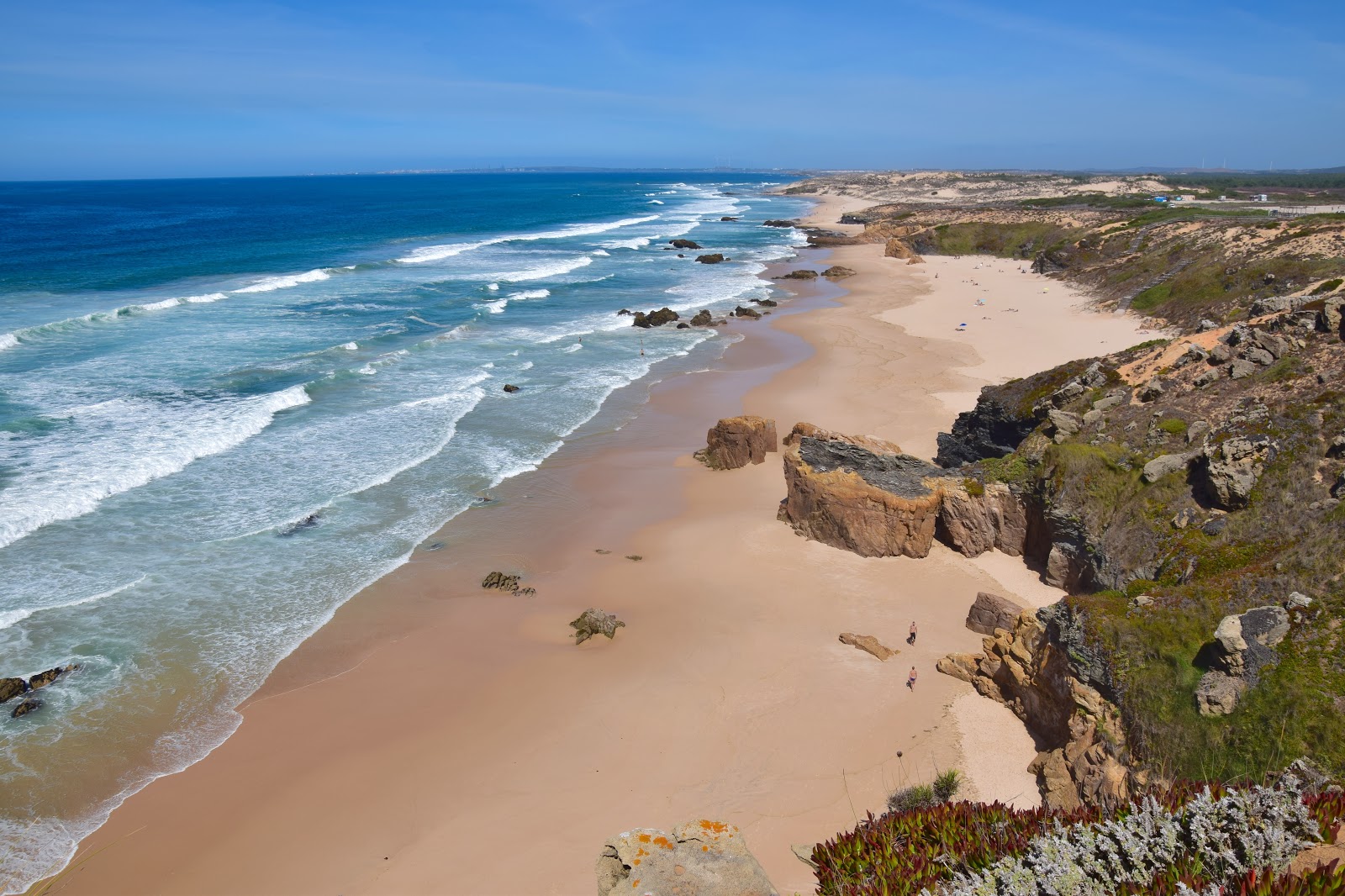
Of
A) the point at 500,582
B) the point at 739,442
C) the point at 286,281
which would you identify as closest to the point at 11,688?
the point at 500,582

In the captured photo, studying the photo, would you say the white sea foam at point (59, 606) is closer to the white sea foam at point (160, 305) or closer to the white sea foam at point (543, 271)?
the white sea foam at point (160, 305)

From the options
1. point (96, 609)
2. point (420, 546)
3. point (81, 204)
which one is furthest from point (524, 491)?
point (81, 204)

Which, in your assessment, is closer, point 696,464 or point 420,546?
point 420,546

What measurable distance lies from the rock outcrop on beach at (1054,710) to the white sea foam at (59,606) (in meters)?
15.6

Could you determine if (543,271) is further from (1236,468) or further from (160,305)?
(1236,468)

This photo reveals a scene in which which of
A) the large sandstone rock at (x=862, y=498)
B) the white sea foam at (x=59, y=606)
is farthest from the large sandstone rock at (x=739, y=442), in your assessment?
the white sea foam at (x=59, y=606)

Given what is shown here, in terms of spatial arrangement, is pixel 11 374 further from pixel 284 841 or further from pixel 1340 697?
pixel 1340 697

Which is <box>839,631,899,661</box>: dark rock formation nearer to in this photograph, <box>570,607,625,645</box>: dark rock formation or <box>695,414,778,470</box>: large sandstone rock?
<box>570,607,625,645</box>: dark rock formation

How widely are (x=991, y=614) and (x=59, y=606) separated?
17268 mm

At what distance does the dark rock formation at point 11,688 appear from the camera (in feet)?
40.6

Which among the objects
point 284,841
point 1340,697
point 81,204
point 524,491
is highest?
point 81,204

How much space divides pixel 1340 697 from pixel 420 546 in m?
15.7

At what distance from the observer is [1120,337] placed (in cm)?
3275

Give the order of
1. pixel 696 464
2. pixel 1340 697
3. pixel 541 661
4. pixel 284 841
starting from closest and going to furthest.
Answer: pixel 1340 697
pixel 284 841
pixel 541 661
pixel 696 464
